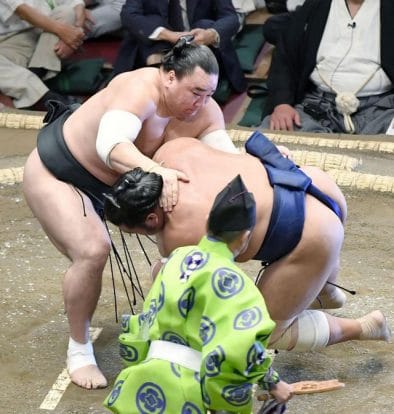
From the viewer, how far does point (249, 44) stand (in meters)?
5.53

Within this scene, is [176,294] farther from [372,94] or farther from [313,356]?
[372,94]

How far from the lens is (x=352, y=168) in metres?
4.44

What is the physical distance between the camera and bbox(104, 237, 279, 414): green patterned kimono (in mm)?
2109

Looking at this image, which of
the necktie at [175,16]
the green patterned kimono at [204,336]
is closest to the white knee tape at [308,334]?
the green patterned kimono at [204,336]

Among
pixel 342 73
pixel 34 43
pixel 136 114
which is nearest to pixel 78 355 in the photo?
pixel 136 114

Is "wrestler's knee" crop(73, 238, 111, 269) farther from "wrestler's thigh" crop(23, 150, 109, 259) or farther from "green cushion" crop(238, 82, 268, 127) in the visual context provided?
"green cushion" crop(238, 82, 268, 127)

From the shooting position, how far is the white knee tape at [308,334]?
9.53ft

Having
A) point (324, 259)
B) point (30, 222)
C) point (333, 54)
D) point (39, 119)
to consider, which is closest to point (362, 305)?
point (324, 259)

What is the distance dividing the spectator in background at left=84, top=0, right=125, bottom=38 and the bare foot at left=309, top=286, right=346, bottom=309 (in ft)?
9.26

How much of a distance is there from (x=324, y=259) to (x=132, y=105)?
66 cm

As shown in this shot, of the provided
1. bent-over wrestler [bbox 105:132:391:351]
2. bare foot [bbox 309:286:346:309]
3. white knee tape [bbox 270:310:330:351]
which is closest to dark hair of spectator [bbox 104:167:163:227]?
bent-over wrestler [bbox 105:132:391:351]

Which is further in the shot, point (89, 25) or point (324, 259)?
point (89, 25)

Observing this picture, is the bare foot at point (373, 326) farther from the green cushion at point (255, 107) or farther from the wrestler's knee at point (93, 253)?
the green cushion at point (255, 107)

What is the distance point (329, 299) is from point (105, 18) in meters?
2.87
